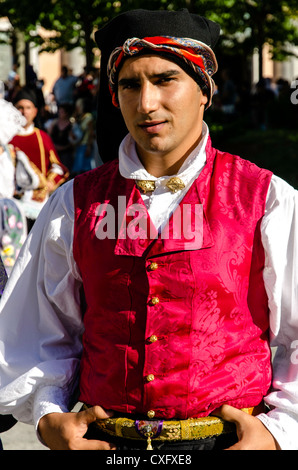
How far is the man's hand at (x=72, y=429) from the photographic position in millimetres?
2141

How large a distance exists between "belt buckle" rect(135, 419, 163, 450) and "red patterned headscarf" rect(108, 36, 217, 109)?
0.96m

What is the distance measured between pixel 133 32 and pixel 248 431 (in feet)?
3.74

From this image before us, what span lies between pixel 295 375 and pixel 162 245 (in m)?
0.52

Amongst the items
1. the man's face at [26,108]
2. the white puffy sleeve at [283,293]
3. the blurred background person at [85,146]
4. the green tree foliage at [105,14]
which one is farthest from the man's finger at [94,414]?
the green tree foliage at [105,14]

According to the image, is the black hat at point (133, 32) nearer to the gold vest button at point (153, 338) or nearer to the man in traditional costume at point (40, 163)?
the gold vest button at point (153, 338)

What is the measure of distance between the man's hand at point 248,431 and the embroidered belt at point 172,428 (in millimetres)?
33

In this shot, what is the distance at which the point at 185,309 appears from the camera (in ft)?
6.85

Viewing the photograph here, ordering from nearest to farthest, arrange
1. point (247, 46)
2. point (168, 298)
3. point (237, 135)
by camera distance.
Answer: point (168, 298) → point (237, 135) → point (247, 46)

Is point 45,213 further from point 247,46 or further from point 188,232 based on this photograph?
point 247,46

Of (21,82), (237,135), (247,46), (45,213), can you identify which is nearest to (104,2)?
(21,82)

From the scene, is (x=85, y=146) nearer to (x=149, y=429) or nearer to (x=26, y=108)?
(x=26, y=108)

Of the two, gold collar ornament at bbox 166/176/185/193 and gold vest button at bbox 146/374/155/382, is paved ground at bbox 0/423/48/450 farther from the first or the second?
gold collar ornament at bbox 166/176/185/193

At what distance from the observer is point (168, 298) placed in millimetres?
2105

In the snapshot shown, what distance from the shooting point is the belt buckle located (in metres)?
2.09
